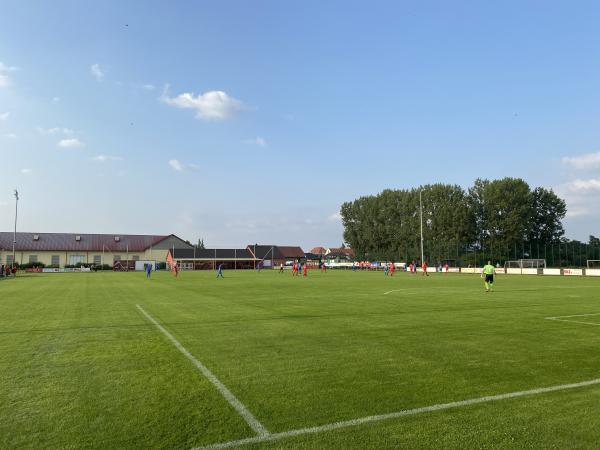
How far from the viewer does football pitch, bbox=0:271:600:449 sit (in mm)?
4578

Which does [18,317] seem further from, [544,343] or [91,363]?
[544,343]

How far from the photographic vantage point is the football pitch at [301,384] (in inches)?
180

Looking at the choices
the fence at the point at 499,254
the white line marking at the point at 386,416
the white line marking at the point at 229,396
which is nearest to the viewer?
the white line marking at the point at 386,416

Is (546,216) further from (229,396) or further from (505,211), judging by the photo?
(229,396)

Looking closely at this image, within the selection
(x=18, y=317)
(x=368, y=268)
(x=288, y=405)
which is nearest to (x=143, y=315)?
(x=18, y=317)

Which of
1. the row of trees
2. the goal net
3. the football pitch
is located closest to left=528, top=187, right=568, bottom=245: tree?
the row of trees

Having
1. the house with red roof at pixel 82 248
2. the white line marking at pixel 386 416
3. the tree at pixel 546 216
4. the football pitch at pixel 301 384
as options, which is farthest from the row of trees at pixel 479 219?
the white line marking at pixel 386 416

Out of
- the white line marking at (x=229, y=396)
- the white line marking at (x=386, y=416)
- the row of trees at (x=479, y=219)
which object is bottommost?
the white line marking at (x=229, y=396)

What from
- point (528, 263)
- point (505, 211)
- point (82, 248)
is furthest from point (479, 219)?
point (82, 248)

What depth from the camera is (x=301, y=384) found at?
630cm

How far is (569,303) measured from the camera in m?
17.9

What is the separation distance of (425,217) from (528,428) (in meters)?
91.5

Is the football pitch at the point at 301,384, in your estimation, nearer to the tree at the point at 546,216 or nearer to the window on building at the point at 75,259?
the tree at the point at 546,216

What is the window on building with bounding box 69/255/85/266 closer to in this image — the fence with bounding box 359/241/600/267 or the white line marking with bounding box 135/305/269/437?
the fence with bounding box 359/241/600/267
